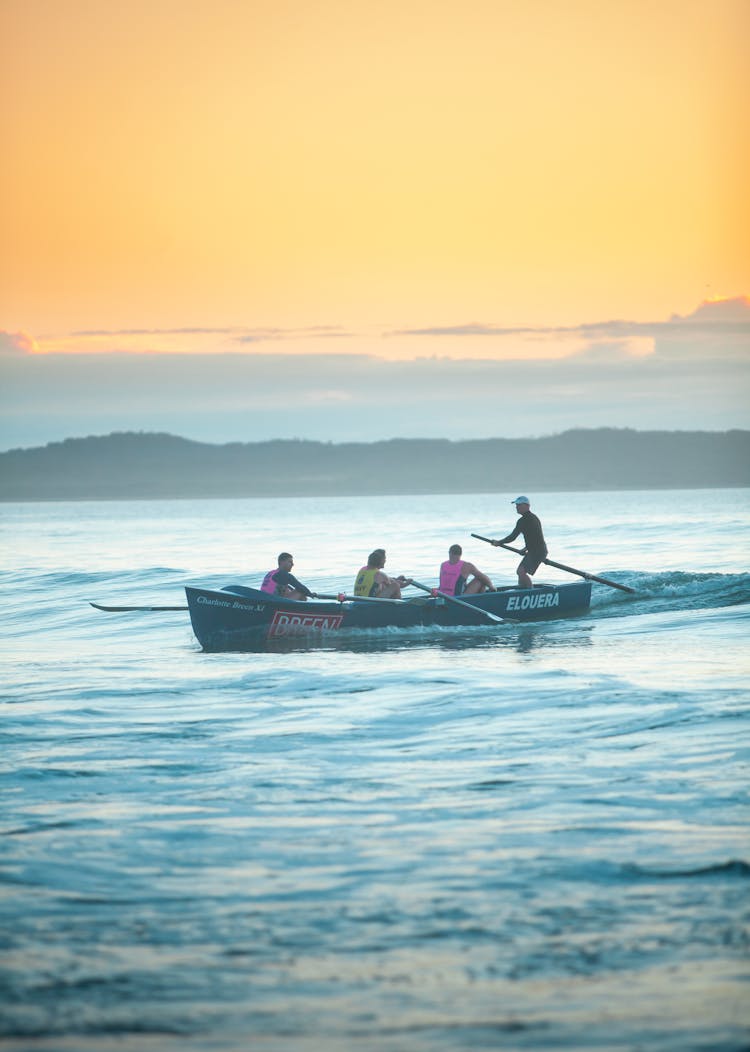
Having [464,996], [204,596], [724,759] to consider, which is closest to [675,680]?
[724,759]

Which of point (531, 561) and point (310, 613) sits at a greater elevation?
point (531, 561)

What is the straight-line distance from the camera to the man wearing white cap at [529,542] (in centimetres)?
2223

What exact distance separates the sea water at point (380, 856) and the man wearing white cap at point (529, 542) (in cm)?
489

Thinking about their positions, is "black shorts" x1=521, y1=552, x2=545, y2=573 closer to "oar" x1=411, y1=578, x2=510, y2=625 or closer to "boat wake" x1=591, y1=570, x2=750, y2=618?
"oar" x1=411, y1=578, x2=510, y2=625

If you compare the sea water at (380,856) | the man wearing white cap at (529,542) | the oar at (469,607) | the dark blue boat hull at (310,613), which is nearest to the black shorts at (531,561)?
the man wearing white cap at (529,542)

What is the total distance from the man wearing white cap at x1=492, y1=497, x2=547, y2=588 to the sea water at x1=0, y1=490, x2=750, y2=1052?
4888 millimetres

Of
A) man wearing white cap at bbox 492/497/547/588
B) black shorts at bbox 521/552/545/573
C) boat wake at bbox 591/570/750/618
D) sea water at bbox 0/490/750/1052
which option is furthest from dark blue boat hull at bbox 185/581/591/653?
boat wake at bbox 591/570/750/618

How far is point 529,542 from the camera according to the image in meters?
23.0

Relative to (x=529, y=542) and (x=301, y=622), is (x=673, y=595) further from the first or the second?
(x=301, y=622)

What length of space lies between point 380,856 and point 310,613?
1280 centimetres

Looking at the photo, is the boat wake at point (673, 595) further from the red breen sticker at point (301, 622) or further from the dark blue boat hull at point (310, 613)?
the red breen sticker at point (301, 622)

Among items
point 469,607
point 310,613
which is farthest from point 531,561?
point 310,613

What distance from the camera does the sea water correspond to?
18.2ft

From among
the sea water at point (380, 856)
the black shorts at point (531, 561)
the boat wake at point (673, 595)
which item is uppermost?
the black shorts at point (531, 561)
